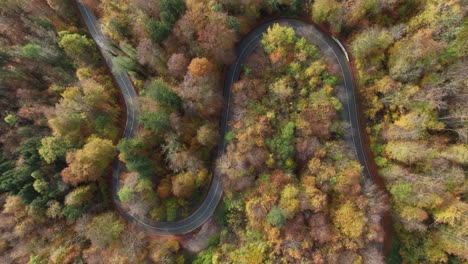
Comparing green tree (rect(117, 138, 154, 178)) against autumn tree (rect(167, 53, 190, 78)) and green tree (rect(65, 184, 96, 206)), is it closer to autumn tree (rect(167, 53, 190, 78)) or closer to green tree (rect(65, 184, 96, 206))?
green tree (rect(65, 184, 96, 206))

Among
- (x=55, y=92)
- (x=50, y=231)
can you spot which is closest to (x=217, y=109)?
(x=55, y=92)

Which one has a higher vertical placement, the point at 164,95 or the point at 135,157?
the point at 164,95

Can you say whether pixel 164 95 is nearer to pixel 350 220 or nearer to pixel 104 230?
pixel 104 230

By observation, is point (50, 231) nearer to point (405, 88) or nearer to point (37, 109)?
point (37, 109)

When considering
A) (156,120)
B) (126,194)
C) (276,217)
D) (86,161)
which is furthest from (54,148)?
(276,217)

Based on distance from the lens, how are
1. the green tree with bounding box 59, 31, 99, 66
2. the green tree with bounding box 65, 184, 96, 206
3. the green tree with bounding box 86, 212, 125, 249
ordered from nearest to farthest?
the green tree with bounding box 86, 212, 125, 249 → the green tree with bounding box 65, 184, 96, 206 → the green tree with bounding box 59, 31, 99, 66

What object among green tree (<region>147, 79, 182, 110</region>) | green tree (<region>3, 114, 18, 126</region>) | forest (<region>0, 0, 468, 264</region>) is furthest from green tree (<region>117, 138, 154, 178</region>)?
green tree (<region>3, 114, 18, 126</region>)
